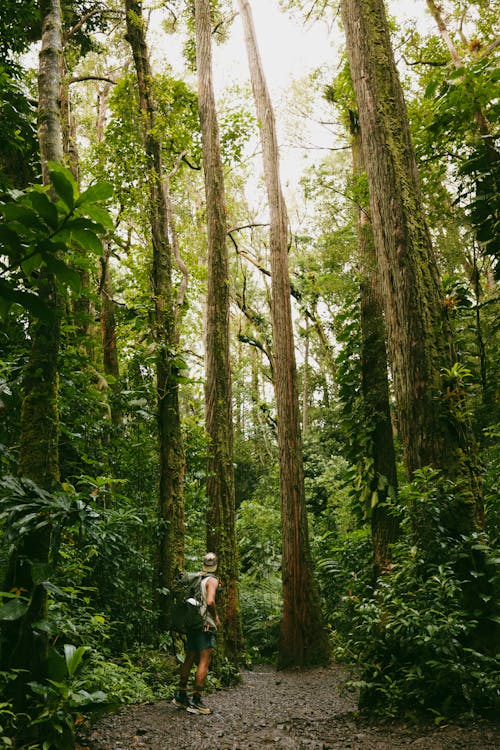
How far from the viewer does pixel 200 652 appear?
5914 millimetres

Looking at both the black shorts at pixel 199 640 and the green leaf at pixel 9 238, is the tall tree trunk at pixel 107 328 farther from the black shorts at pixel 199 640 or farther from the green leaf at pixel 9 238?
the green leaf at pixel 9 238

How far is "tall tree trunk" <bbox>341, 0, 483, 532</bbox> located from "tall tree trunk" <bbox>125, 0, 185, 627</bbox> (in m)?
4.48

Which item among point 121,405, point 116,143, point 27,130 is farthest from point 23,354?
point 116,143

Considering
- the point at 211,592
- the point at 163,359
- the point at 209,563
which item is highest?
the point at 163,359

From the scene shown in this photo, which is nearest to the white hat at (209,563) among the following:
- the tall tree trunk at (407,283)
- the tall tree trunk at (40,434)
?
the tall tree trunk at (407,283)

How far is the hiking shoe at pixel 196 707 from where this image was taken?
5.47 meters

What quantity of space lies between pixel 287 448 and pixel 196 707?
5.42m

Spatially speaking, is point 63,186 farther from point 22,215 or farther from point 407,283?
point 407,283

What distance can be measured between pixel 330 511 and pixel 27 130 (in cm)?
1356

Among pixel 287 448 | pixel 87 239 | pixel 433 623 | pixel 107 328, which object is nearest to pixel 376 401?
pixel 287 448

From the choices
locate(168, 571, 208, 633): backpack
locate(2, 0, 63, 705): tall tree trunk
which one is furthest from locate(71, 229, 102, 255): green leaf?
locate(168, 571, 208, 633): backpack

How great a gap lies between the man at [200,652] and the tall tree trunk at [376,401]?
2.29 m

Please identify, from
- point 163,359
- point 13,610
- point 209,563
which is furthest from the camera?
point 163,359

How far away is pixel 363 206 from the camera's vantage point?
29.5 ft
